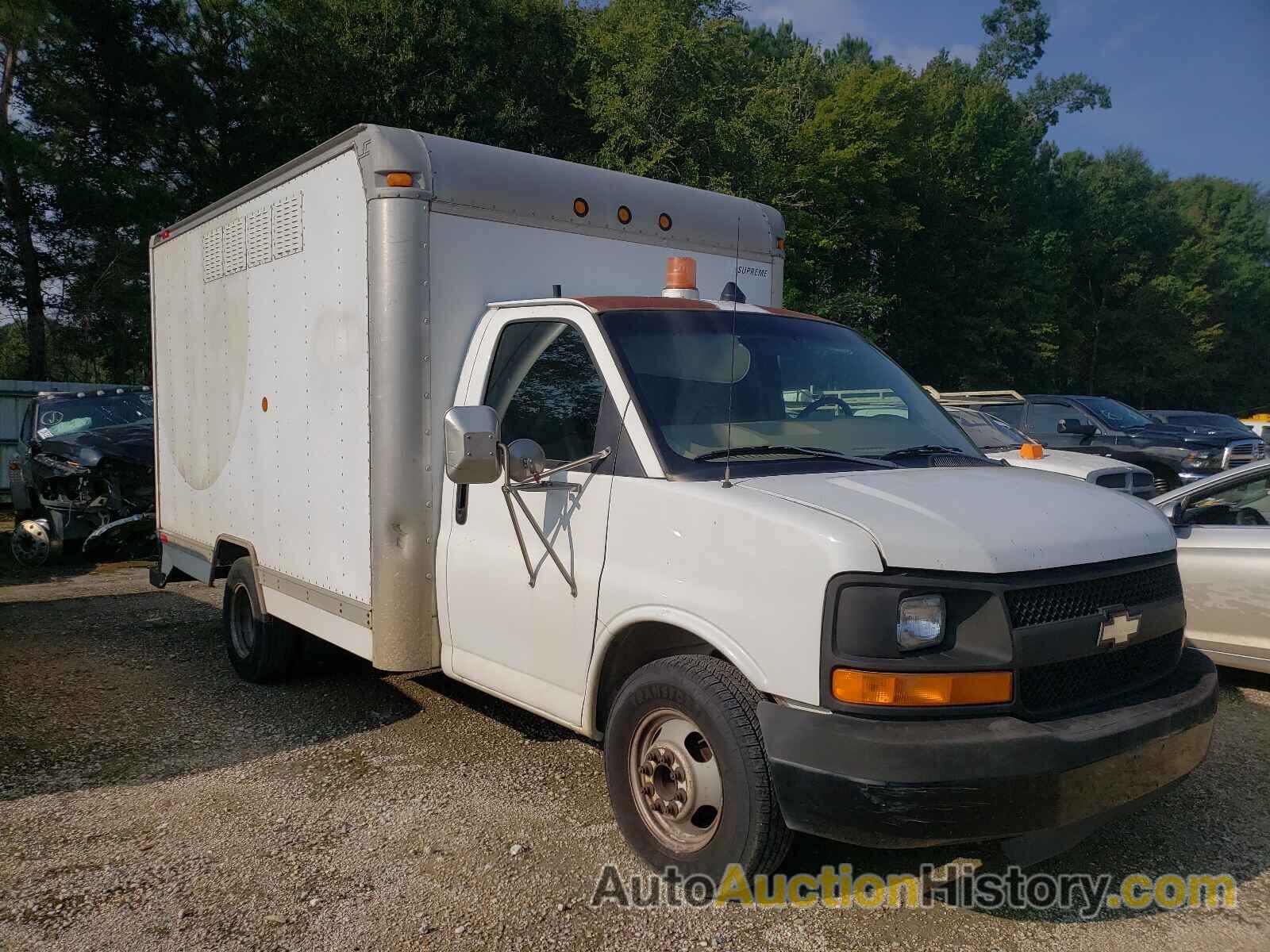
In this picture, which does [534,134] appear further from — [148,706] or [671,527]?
[671,527]

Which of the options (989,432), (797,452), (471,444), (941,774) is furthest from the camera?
(989,432)

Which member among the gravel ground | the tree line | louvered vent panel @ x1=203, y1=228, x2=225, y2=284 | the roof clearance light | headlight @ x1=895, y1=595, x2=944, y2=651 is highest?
the tree line

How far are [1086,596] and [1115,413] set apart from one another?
575 inches

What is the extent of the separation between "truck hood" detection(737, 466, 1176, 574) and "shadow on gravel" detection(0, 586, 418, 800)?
3.23 metres

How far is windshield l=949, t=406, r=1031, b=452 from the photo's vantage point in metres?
11.1

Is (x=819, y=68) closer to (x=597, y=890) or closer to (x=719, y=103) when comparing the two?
(x=719, y=103)

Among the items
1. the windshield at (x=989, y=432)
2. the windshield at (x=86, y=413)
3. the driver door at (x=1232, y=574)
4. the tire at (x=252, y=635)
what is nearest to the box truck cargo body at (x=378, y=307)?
the tire at (x=252, y=635)

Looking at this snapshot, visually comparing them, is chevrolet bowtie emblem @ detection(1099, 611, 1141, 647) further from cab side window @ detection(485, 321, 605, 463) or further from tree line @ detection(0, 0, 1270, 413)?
tree line @ detection(0, 0, 1270, 413)

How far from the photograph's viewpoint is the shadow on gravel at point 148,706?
4879mm

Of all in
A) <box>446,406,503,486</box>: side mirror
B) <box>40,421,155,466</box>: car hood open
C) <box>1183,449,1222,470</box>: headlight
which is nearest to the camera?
<box>446,406,503,486</box>: side mirror

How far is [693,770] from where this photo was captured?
3387mm

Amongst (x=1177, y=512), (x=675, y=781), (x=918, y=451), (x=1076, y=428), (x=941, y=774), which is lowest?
(x=675, y=781)

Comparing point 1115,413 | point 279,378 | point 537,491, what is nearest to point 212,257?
point 279,378

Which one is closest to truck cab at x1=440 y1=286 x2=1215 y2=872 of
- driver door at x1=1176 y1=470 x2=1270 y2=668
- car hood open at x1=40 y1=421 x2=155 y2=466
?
driver door at x1=1176 y1=470 x2=1270 y2=668
